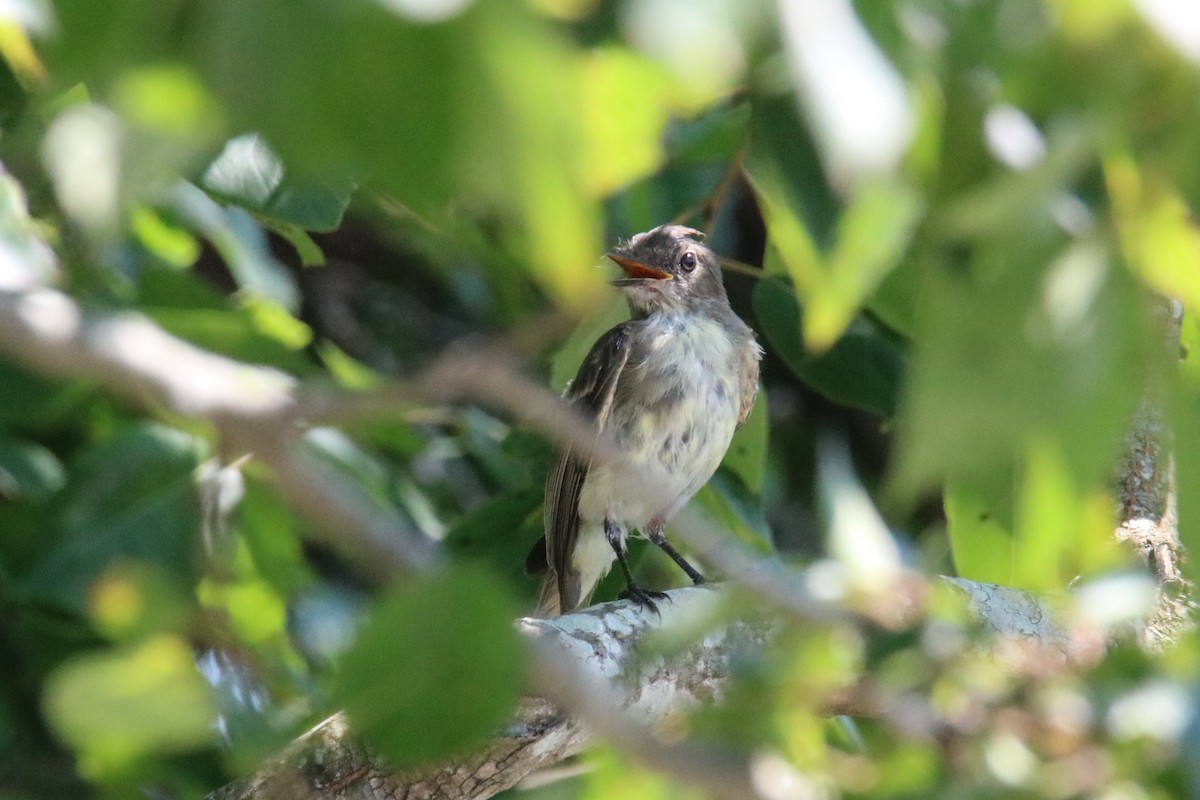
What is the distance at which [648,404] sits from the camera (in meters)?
4.61

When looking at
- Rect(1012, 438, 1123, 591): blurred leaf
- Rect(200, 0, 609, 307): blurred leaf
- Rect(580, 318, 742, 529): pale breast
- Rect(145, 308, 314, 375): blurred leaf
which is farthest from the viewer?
Rect(580, 318, 742, 529): pale breast

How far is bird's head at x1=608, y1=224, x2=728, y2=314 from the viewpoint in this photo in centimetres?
479

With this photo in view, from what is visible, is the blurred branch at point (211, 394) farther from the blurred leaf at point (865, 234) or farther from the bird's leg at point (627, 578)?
the bird's leg at point (627, 578)

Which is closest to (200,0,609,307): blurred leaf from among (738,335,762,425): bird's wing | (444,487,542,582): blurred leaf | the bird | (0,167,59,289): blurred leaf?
(0,167,59,289): blurred leaf

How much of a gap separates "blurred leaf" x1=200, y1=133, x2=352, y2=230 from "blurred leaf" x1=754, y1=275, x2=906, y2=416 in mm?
1725

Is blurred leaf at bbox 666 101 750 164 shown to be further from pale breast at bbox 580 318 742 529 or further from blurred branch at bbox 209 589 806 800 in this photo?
blurred branch at bbox 209 589 806 800

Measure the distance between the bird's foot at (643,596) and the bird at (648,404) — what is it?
0.05 metres

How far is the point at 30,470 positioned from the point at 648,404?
1917mm

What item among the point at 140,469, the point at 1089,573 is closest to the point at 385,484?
the point at 140,469

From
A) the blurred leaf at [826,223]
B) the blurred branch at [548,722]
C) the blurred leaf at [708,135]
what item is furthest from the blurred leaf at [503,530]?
the blurred leaf at [826,223]

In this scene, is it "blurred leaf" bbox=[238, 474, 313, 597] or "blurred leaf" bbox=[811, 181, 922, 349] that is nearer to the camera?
"blurred leaf" bbox=[811, 181, 922, 349]

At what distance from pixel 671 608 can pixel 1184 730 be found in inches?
95.2

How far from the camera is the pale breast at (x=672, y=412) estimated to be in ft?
14.4

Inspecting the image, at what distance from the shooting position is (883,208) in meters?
1.11
